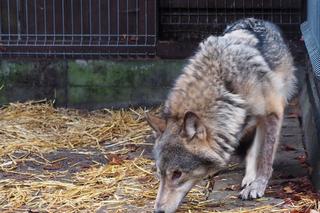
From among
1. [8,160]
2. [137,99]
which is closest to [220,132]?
[8,160]

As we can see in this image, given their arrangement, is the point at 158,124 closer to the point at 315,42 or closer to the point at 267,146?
the point at 267,146

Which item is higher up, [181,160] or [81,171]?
[181,160]

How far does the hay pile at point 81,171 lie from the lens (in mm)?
5180

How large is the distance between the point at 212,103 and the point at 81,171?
65.4 inches

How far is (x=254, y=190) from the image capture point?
5.18m

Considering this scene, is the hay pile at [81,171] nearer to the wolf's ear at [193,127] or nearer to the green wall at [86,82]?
the green wall at [86,82]

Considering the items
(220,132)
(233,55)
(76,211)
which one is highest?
(233,55)

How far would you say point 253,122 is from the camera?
17.5 ft

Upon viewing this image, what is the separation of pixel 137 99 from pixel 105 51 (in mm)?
698

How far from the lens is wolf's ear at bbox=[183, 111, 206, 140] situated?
15.3ft

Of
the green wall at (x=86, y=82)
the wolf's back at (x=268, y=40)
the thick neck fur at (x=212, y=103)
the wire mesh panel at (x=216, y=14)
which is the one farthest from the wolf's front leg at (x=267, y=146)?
the wire mesh panel at (x=216, y=14)

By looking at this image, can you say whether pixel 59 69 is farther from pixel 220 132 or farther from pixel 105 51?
pixel 220 132

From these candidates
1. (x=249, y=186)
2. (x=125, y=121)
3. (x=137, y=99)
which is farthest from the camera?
(x=137, y=99)

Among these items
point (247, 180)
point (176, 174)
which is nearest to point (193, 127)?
point (176, 174)
